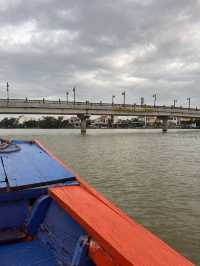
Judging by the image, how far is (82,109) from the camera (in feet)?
241

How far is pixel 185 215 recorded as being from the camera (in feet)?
30.1

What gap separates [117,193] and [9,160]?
20.0 feet

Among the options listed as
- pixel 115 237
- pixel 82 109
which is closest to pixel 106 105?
pixel 82 109

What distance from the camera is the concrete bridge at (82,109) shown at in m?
65.1

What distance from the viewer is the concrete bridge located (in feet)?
213

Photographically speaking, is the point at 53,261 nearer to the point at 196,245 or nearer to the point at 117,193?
the point at 196,245

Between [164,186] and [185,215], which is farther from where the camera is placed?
[164,186]

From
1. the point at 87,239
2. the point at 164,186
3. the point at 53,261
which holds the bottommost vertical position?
the point at 164,186

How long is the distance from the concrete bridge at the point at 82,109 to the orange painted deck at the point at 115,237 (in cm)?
6269

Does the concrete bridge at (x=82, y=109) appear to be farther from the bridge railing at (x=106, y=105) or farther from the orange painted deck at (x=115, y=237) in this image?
the orange painted deck at (x=115, y=237)

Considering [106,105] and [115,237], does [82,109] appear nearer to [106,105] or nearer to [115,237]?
[106,105]

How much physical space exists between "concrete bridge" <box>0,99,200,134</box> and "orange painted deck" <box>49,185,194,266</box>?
206 ft

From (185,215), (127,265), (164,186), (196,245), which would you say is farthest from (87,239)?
(164,186)

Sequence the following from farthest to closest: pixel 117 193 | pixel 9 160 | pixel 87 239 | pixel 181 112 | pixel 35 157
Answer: pixel 181 112
pixel 117 193
pixel 35 157
pixel 9 160
pixel 87 239
